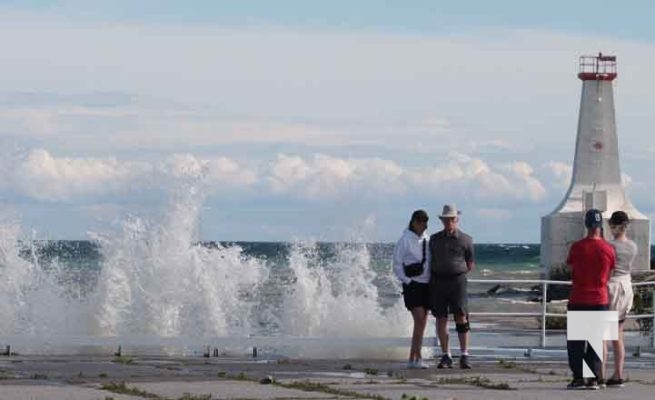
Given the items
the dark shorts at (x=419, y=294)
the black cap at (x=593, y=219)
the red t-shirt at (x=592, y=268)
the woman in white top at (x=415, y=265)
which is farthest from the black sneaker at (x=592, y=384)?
the dark shorts at (x=419, y=294)

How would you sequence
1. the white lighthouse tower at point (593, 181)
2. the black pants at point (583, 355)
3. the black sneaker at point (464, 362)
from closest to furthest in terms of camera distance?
the black pants at point (583, 355) < the black sneaker at point (464, 362) < the white lighthouse tower at point (593, 181)

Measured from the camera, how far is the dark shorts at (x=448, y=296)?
15758 mm

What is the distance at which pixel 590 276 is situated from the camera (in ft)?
45.6

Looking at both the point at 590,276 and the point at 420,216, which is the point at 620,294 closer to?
the point at 590,276

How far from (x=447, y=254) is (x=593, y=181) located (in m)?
42.4

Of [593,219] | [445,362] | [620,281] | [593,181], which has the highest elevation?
[593,181]

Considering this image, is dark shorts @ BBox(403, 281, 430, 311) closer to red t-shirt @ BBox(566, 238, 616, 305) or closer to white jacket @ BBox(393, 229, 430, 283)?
white jacket @ BBox(393, 229, 430, 283)

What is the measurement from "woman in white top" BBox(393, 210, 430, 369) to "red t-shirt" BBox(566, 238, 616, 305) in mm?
2239

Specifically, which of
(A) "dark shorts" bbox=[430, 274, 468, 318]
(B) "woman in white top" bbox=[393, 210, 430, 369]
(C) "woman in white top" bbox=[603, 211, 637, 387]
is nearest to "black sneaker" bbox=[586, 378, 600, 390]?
(C) "woman in white top" bbox=[603, 211, 637, 387]

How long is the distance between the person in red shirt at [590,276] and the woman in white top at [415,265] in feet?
7.19

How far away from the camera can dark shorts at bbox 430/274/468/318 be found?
51.7 feet

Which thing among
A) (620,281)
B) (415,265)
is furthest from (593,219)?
(415,265)

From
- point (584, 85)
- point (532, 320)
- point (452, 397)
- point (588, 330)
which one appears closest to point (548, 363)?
point (588, 330)

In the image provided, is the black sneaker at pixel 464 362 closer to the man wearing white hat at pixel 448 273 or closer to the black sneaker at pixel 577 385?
the man wearing white hat at pixel 448 273
